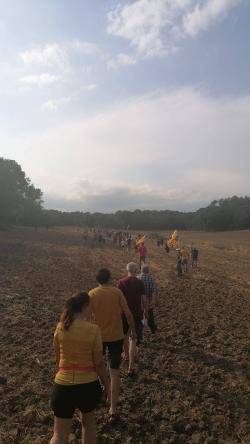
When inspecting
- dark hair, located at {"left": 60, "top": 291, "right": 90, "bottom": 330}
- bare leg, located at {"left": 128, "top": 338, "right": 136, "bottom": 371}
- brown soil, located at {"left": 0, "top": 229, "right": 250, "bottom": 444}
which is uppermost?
dark hair, located at {"left": 60, "top": 291, "right": 90, "bottom": 330}

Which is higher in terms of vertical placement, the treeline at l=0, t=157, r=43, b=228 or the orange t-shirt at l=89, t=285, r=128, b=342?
the treeline at l=0, t=157, r=43, b=228

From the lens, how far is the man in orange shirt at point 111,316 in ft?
19.4

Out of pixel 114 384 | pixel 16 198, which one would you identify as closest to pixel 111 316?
pixel 114 384

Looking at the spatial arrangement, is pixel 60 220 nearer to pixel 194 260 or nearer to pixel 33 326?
pixel 194 260

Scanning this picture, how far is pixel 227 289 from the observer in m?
19.6

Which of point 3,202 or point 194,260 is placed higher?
point 3,202

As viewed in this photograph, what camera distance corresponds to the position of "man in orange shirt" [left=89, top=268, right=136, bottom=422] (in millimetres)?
5902

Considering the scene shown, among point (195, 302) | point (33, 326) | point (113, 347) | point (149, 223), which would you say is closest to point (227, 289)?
point (195, 302)

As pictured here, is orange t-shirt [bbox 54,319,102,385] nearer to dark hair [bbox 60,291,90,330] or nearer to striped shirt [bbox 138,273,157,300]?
dark hair [bbox 60,291,90,330]

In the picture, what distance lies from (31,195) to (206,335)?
7573 centimetres

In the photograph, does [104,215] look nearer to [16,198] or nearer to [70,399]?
[16,198]

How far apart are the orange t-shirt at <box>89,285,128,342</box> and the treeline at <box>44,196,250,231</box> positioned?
97250 mm

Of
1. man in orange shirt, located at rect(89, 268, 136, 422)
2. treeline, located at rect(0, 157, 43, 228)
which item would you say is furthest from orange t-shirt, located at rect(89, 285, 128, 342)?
treeline, located at rect(0, 157, 43, 228)

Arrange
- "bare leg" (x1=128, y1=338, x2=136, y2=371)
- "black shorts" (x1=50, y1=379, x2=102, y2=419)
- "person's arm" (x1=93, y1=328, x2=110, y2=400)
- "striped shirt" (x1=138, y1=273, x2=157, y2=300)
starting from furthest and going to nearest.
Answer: "striped shirt" (x1=138, y1=273, x2=157, y2=300) < "bare leg" (x1=128, y1=338, x2=136, y2=371) < "person's arm" (x1=93, y1=328, x2=110, y2=400) < "black shorts" (x1=50, y1=379, x2=102, y2=419)
